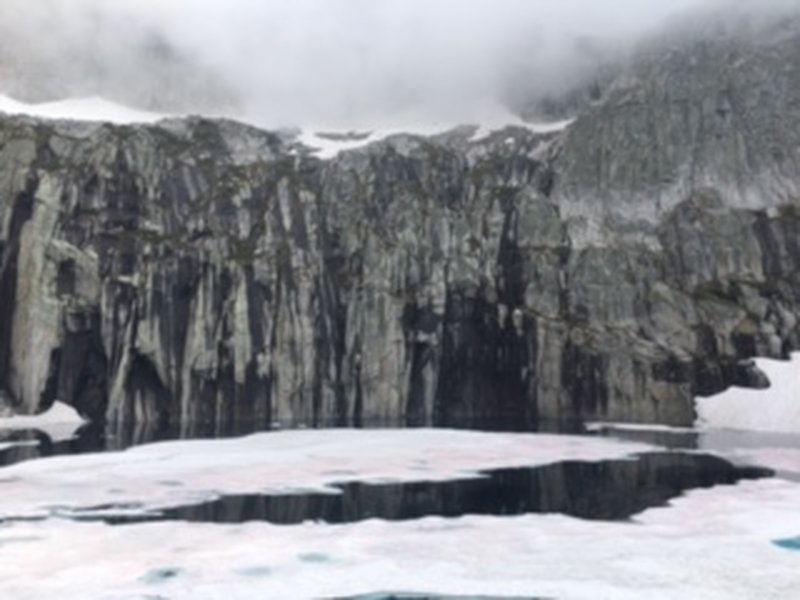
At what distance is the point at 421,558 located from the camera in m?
31.4

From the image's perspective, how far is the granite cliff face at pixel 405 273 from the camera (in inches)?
4961

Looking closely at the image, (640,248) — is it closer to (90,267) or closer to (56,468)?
(90,267)

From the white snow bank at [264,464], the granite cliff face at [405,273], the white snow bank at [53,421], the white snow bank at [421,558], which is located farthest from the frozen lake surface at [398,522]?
the granite cliff face at [405,273]

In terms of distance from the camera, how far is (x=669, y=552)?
32156 mm

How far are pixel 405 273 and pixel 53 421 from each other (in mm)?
64240

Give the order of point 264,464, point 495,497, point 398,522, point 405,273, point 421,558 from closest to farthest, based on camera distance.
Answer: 1. point 421,558
2. point 398,522
3. point 495,497
4. point 264,464
5. point 405,273

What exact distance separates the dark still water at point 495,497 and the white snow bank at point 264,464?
2.80 metres

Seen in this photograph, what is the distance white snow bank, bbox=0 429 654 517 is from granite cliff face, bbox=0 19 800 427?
37.3m

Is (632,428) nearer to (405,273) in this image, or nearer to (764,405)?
(764,405)

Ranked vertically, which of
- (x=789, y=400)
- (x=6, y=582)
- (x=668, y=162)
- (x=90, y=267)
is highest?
(x=668, y=162)

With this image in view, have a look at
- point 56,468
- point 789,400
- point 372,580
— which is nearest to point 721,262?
point 789,400

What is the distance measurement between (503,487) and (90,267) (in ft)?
320

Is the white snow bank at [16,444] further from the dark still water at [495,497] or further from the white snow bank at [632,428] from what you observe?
the white snow bank at [632,428]

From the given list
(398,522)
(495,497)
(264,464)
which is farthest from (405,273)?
(398,522)
